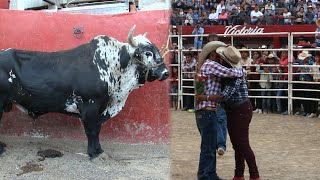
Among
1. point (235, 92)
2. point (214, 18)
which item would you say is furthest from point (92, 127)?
point (214, 18)

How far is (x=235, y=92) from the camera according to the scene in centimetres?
573

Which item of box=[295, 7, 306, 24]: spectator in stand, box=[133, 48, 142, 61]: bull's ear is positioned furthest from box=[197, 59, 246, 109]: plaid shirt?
box=[295, 7, 306, 24]: spectator in stand

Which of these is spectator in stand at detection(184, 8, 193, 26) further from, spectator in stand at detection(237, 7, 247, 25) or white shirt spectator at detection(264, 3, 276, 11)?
white shirt spectator at detection(264, 3, 276, 11)

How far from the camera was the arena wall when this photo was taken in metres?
6.97

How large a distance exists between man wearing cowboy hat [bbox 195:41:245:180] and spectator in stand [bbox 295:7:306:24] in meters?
13.0

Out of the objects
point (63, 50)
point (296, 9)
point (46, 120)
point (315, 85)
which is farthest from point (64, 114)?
point (296, 9)

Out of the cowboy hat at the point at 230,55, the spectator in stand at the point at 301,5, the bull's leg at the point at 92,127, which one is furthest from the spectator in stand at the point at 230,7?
the cowboy hat at the point at 230,55

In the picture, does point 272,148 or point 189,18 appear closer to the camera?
point 272,148

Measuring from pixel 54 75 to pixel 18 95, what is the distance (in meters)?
0.47

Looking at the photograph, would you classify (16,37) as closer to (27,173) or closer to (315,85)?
(27,173)

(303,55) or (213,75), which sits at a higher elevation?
(303,55)

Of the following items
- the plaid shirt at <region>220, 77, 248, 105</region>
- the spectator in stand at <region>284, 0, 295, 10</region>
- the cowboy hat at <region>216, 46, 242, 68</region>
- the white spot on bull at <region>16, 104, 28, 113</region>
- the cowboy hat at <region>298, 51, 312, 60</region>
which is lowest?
the white spot on bull at <region>16, 104, 28, 113</region>

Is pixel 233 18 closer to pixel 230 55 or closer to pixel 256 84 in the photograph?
pixel 256 84

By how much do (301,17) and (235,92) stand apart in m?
13.5
